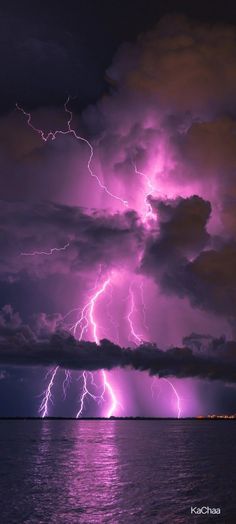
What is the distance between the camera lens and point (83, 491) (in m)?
34.2

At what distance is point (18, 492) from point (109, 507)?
9458 mm

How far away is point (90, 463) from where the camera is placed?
53.0 metres

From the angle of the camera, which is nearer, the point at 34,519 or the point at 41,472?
the point at 34,519

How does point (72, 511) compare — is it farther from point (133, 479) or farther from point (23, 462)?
point (23, 462)

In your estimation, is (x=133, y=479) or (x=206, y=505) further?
(x=133, y=479)

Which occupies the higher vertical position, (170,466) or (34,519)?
(170,466)

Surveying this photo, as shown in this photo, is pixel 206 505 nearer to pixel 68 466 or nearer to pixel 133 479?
pixel 133 479

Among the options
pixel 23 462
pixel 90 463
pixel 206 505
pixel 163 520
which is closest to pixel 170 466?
pixel 90 463

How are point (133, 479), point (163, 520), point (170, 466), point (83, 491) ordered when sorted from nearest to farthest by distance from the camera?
point (163, 520) < point (83, 491) < point (133, 479) < point (170, 466)

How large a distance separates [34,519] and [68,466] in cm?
2542

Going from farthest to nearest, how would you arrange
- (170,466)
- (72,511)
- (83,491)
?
(170,466) → (83,491) → (72,511)

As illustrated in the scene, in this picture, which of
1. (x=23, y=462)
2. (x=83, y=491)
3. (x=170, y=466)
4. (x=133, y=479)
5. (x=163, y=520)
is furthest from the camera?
(x=23, y=462)

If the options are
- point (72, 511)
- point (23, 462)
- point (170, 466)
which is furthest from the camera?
point (23, 462)

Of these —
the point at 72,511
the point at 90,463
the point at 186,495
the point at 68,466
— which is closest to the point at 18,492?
the point at 72,511
